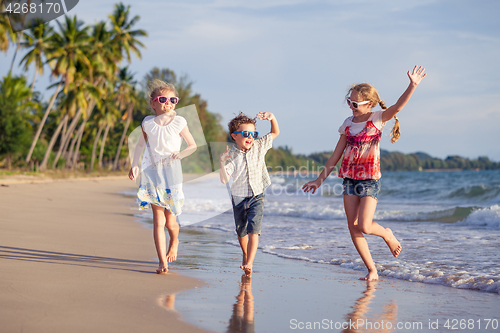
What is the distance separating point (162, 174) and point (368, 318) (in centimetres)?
217

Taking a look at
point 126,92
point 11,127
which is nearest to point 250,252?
point 11,127

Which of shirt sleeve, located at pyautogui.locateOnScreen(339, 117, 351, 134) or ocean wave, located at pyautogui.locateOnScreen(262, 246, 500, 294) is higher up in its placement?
shirt sleeve, located at pyautogui.locateOnScreen(339, 117, 351, 134)

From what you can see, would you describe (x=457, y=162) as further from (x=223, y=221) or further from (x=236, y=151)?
(x=236, y=151)

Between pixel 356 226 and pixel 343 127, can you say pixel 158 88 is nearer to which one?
pixel 343 127

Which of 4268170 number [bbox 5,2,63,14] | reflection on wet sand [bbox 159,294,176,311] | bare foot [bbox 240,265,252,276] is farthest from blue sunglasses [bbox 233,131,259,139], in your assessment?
4268170 number [bbox 5,2,63,14]

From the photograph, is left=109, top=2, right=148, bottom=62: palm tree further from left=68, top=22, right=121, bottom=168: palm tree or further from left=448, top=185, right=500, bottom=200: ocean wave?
left=448, top=185, right=500, bottom=200: ocean wave

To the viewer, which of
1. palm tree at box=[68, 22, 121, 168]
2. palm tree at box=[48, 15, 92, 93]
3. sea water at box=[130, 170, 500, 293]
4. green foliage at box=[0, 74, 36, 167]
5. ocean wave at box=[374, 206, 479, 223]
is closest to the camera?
sea water at box=[130, 170, 500, 293]

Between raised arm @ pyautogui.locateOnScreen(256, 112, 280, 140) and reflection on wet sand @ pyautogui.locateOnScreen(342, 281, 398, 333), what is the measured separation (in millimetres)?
1641

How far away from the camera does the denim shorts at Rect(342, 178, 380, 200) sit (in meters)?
3.82

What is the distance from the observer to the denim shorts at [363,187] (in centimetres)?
382

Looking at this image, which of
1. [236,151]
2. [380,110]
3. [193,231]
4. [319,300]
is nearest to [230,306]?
[319,300]

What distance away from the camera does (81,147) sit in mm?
53750

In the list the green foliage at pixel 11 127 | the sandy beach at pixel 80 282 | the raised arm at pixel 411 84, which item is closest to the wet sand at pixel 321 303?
the sandy beach at pixel 80 282

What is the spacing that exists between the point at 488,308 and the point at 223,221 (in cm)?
649
